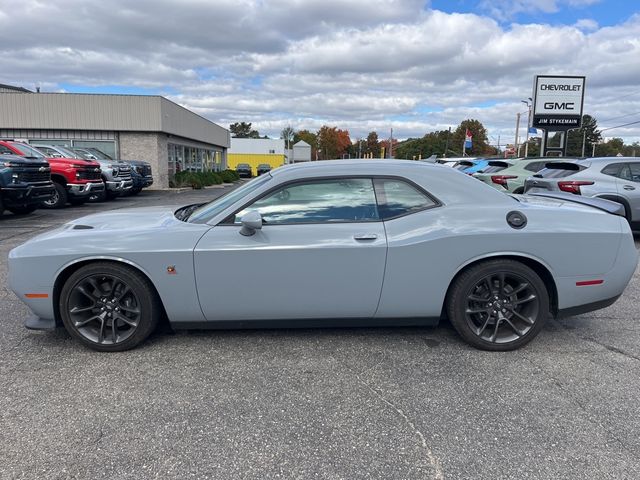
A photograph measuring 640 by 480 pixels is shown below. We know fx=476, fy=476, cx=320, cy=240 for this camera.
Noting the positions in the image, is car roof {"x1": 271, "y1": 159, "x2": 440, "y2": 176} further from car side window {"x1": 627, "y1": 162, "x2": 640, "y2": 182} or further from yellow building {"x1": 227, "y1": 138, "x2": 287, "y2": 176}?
yellow building {"x1": 227, "y1": 138, "x2": 287, "y2": 176}

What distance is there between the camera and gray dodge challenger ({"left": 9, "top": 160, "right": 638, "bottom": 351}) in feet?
11.5

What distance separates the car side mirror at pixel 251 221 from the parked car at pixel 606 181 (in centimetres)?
608

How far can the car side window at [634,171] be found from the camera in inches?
325

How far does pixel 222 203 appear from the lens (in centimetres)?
389

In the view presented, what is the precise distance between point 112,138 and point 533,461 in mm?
25160

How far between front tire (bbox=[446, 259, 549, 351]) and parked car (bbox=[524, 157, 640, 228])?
16.1 feet

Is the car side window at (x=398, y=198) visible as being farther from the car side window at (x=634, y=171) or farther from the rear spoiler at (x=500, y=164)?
the rear spoiler at (x=500, y=164)

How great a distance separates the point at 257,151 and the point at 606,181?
67146 millimetres

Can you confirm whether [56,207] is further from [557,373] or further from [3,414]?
[557,373]

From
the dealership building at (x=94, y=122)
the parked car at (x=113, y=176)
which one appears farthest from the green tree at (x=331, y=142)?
the parked car at (x=113, y=176)

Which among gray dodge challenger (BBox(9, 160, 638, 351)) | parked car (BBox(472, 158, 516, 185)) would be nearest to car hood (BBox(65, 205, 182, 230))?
gray dodge challenger (BBox(9, 160, 638, 351))

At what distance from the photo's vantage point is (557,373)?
3389 mm

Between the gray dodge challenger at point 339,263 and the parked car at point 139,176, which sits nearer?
the gray dodge challenger at point 339,263

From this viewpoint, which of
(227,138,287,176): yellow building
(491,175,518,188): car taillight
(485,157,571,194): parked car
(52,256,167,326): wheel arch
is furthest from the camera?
(227,138,287,176): yellow building
